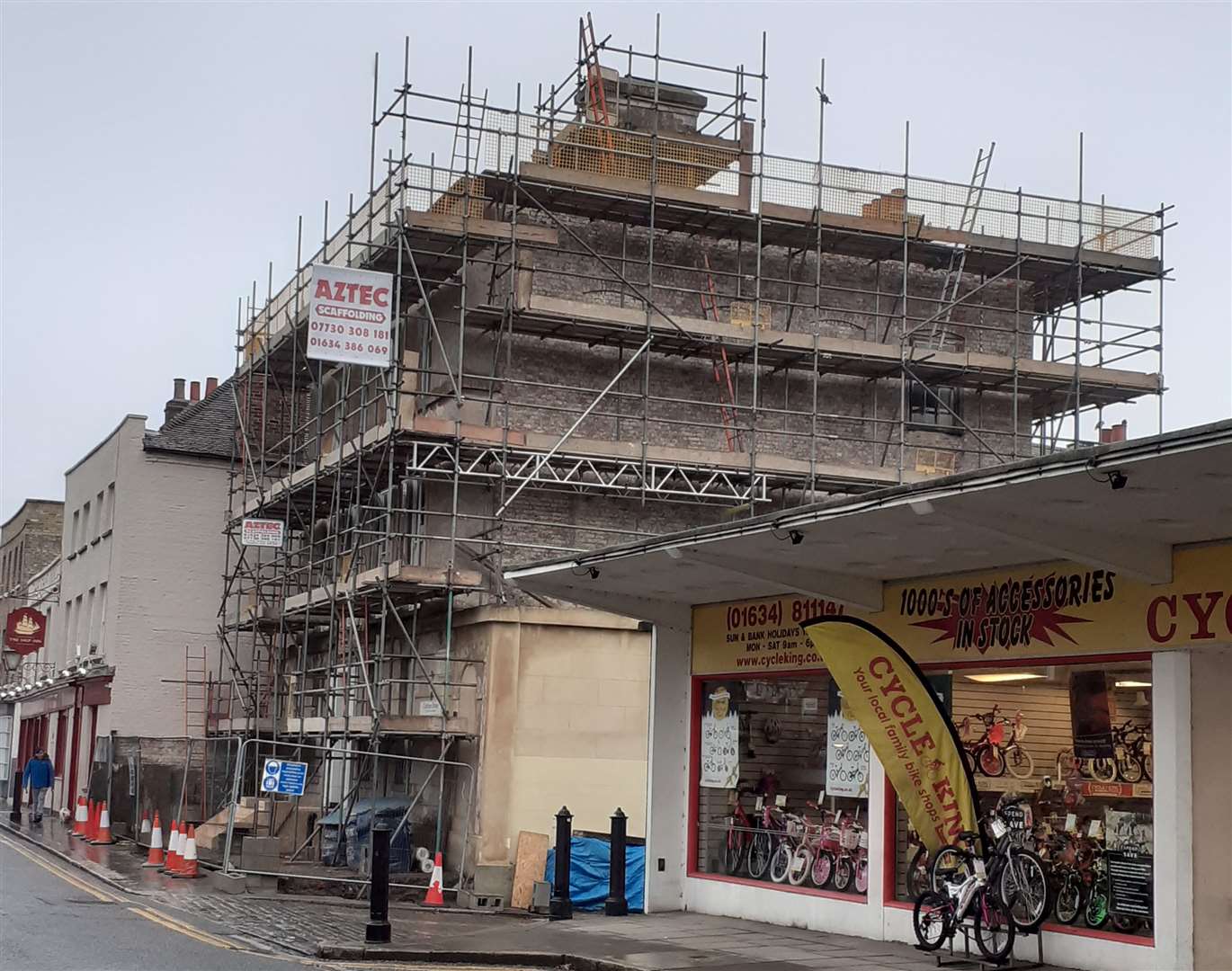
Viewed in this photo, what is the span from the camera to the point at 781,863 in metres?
18.2

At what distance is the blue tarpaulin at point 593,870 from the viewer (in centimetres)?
2178

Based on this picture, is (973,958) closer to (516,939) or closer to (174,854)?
(516,939)

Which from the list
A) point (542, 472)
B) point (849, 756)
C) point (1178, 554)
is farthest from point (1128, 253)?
point (1178, 554)

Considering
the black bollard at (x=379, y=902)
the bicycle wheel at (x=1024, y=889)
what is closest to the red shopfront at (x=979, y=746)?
the bicycle wheel at (x=1024, y=889)

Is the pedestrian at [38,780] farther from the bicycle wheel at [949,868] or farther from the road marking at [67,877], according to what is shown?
the bicycle wheel at [949,868]

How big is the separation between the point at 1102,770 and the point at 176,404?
3733cm

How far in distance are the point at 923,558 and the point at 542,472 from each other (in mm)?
13556

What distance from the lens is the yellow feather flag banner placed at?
14.9 m

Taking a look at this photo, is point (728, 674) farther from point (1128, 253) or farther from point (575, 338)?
point (1128, 253)

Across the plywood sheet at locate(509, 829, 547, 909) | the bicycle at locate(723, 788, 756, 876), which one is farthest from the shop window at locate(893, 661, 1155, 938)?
the plywood sheet at locate(509, 829, 547, 909)

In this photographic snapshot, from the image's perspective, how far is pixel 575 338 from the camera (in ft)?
96.0

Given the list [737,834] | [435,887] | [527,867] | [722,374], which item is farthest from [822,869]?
[722,374]

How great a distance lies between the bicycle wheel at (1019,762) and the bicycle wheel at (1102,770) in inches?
30.6

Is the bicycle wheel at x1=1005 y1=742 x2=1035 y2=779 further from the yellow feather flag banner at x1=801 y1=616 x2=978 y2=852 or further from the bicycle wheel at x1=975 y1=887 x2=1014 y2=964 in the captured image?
the bicycle wheel at x1=975 y1=887 x2=1014 y2=964
